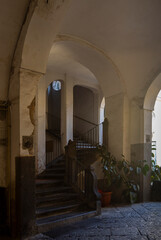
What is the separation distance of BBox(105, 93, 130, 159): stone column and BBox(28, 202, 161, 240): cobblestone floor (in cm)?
198

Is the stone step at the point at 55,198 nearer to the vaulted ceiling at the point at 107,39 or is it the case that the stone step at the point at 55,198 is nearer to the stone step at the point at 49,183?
the stone step at the point at 49,183

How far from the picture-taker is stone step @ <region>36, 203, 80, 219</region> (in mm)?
4738

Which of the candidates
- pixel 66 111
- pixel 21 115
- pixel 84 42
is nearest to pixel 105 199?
pixel 21 115

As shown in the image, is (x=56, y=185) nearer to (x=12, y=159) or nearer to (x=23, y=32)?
(x=12, y=159)

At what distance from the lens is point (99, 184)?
6.76m

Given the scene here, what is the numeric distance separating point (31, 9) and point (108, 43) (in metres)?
2.96

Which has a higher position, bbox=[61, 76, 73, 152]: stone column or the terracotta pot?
bbox=[61, 76, 73, 152]: stone column

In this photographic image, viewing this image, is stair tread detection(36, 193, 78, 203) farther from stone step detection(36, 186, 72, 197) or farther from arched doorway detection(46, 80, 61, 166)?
arched doorway detection(46, 80, 61, 166)

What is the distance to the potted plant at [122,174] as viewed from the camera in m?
6.23

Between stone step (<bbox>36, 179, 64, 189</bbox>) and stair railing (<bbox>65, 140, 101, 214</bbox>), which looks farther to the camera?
stone step (<bbox>36, 179, 64, 189</bbox>)

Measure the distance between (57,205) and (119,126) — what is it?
3.24 m

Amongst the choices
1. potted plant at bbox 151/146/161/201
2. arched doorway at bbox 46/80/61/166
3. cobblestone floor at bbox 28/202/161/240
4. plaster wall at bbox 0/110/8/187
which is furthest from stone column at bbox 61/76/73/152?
plaster wall at bbox 0/110/8/187

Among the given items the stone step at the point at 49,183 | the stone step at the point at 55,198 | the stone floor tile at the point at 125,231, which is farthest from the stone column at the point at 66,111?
the stone floor tile at the point at 125,231

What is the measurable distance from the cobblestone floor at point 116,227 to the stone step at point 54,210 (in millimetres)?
551
